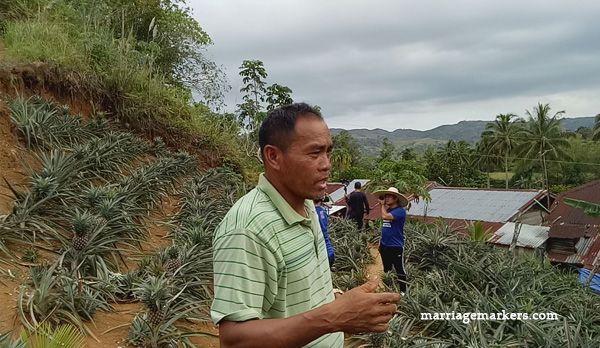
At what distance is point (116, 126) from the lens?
749 centimetres

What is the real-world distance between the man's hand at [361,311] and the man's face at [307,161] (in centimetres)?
41

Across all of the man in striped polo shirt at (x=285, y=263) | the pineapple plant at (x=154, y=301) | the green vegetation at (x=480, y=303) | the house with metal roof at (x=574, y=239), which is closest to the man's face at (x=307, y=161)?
the man in striped polo shirt at (x=285, y=263)

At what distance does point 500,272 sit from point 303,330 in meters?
5.32

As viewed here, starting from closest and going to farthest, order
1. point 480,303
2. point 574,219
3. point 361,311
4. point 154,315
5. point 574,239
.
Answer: point 361,311
point 154,315
point 480,303
point 574,239
point 574,219

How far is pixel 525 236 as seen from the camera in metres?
17.2

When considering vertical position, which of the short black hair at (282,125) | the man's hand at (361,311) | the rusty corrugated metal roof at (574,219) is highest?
the short black hair at (282,125)

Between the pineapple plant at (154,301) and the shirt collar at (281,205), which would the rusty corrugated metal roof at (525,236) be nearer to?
the pineapple plant at (154,301)

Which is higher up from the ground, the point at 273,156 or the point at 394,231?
the point at 273,156

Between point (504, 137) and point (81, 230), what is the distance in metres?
45.6

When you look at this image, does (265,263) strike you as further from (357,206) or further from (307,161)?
(357,206)

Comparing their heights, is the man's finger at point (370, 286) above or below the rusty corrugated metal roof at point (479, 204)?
above

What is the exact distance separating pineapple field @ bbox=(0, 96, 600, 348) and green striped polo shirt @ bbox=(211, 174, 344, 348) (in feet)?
4.52

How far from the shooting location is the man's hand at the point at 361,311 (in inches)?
41.1

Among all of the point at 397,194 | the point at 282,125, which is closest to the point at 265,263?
the point at 282,125
